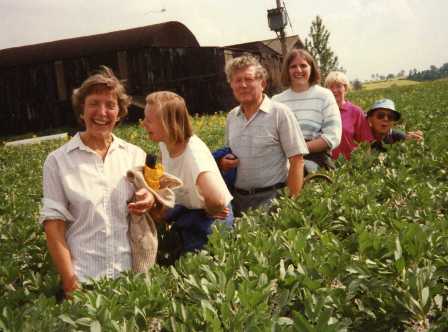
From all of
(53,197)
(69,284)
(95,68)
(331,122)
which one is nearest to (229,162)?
(331,122)

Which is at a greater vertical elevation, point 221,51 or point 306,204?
point 221,51

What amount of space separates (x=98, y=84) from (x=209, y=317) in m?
1.89

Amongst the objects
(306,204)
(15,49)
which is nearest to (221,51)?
(15,49)

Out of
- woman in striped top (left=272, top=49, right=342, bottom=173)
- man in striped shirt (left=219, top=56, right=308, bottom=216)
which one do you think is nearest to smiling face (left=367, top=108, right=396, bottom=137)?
woman in striped top (left=272, top=49, right=342, bottom=173)

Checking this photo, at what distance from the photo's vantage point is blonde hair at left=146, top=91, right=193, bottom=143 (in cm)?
342

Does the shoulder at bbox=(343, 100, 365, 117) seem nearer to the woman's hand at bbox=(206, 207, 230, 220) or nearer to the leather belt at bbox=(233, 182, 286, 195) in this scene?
the leather belt at bbox=(233, 182, 286, 195)

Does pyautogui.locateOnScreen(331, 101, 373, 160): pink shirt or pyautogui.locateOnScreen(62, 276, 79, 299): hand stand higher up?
pyautogui.locateOnScreen(331, 101, 373, 160): pink shirt

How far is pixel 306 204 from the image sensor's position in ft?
12.4

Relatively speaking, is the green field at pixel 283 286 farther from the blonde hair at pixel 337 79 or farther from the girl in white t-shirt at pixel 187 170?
the blonde hair at pixel 337 79

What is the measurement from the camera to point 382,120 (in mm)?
6332

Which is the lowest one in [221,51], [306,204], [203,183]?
[306,204]

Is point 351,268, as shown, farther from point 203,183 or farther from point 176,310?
point 203,183

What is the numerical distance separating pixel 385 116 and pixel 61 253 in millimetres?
4669

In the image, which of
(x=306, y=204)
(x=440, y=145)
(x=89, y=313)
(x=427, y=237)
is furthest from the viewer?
(x=440, y=145)
